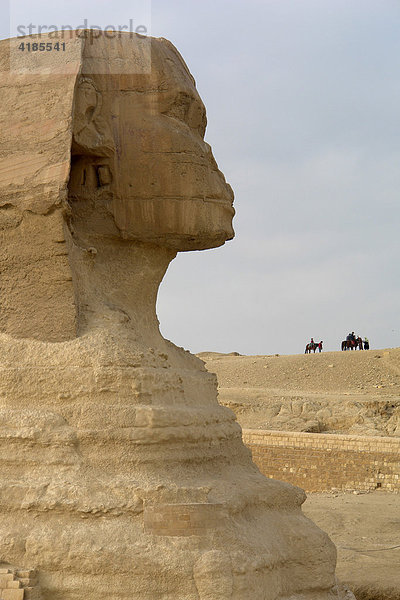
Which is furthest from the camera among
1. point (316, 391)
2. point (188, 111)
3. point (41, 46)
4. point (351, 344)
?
point (351, 344)

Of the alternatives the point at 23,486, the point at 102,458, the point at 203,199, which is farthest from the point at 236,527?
the point at 203,199

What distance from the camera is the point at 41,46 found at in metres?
5.91

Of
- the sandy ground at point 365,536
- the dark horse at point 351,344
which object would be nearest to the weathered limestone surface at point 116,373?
the sandy ground at point 365,536

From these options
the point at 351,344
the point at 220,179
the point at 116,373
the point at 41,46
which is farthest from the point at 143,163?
the point at 351,344

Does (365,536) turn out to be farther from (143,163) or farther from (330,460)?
(143,163)

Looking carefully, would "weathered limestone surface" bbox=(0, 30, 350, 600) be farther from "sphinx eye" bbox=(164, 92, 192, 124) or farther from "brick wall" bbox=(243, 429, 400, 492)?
"brick wall" bbox=(243, 429, 400, 492)

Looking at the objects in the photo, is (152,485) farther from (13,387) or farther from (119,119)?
(119,119)

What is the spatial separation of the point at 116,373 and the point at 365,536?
8.09 metres

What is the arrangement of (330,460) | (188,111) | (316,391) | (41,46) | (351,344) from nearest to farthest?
1. (41,46)
2. (188,111)
3. (330,460)
4. (316,391)
5. (351,344)

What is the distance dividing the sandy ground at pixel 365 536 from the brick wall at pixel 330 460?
18.0 inches

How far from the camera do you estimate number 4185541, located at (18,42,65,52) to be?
5.87 meters

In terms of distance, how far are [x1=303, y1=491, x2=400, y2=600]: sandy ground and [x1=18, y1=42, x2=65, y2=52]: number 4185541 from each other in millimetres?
5844

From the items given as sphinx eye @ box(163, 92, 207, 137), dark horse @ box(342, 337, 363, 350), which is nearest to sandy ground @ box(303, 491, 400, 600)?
sphinx eye @ box(163, 92, 207, 137)

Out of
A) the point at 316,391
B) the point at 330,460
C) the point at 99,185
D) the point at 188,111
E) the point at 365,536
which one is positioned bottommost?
the point at 365,536
